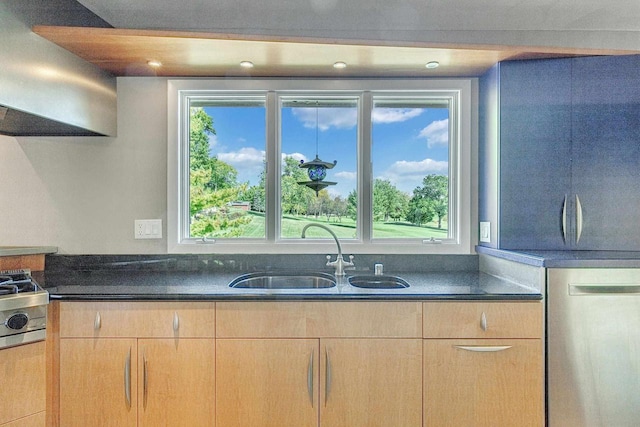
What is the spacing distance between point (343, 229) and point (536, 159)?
1192mm

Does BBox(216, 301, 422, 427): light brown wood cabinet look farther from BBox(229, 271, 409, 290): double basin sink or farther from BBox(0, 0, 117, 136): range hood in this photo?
BBox(0, 0, 117, 136): range hood

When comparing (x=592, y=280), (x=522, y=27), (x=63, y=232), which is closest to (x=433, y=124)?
(x=522, y=27)

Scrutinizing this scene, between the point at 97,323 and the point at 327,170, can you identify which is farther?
the point at 327,170

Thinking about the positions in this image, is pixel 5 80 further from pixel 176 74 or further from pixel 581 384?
pixel 581 384

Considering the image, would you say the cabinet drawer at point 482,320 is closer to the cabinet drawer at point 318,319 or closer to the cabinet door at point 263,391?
the cabinet drawer at point 318,319

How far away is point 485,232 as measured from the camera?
7.10 ft

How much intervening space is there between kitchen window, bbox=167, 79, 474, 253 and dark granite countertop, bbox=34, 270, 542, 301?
0.35m

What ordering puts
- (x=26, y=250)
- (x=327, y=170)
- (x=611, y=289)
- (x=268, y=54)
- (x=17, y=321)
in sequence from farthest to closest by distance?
(x=327, y=170), (x=26, y=250), (x=268, y=54), (x=611, y=289), (x=17, y=321)

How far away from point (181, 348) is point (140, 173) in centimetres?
117

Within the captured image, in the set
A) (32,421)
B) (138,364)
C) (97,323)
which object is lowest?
(32,421)

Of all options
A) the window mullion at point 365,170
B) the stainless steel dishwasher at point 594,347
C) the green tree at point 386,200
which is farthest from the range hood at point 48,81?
the stainless steel dishwasher at point 594,347

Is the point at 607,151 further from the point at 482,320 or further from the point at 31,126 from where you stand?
the point at 31,126

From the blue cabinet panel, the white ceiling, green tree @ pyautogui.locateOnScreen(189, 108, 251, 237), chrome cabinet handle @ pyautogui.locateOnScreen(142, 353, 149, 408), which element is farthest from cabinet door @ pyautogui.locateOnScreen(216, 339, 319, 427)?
the white ceiling

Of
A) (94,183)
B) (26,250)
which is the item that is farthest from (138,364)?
(94,183)
